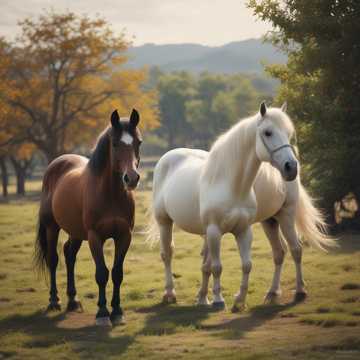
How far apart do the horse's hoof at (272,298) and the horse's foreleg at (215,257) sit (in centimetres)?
84

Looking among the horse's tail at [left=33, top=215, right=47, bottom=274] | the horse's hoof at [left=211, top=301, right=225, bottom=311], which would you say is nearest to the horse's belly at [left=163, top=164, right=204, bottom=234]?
the horse's hoof at [left=211, top=301, right=225, bottom=311]

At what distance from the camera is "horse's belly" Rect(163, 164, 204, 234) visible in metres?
10.1

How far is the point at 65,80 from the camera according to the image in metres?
41.7

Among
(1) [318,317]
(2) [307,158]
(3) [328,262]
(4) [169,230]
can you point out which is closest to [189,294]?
(4) [169,230]

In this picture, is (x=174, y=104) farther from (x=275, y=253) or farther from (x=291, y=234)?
(x=291, y=234)

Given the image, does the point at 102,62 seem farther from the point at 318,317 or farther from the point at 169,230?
the point at 318,317

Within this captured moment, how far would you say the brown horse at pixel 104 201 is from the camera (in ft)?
27.8

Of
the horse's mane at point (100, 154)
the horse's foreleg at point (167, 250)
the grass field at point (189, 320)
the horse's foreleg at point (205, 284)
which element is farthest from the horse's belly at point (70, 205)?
the horse's foreleg at point (205, 284)

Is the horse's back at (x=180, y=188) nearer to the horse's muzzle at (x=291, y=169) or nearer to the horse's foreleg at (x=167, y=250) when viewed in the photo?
the horse's foreleg at (x=167, y=250)

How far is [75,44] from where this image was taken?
39.4 m

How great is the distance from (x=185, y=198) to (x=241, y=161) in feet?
4.12

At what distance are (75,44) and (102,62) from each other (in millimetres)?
2029


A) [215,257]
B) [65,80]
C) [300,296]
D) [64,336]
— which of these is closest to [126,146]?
[215,257]

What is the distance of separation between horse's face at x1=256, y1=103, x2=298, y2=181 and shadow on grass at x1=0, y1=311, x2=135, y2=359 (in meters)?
2.71
